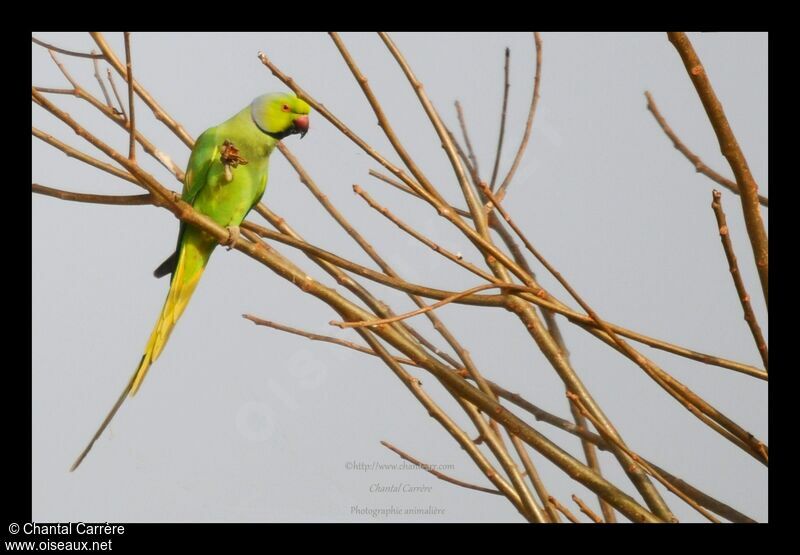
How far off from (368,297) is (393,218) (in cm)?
27

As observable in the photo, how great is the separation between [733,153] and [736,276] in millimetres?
184

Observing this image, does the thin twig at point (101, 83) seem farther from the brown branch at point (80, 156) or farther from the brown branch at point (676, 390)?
the brown branch at point (676, 390)

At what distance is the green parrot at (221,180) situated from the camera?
82.7 inches

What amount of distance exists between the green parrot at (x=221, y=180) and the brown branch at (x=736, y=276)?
131cm

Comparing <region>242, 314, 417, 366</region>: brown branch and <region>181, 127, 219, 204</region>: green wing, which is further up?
<region>181, 127, 219, 204</region>: green wing

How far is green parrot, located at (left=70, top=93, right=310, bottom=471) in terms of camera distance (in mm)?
2100

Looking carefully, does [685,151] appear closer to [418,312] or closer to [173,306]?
[418,312]

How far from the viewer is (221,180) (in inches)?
83.8

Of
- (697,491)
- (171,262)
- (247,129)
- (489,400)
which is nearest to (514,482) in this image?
(489,400)

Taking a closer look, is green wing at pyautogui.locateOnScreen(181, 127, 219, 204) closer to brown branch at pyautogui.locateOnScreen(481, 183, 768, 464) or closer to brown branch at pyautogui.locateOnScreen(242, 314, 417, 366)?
brown branch at pyautogui.locateOnScreen(242, 314, 417, 366)

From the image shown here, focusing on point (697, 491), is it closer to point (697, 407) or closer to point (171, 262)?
point (697, 407)

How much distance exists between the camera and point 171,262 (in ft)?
7.07

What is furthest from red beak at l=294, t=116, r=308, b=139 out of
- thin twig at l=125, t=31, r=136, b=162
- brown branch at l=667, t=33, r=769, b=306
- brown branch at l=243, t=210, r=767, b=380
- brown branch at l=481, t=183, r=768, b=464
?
brown branch at l=667, t=33, r=769, b=306

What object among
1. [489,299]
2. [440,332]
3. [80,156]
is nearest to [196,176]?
[80,156]
